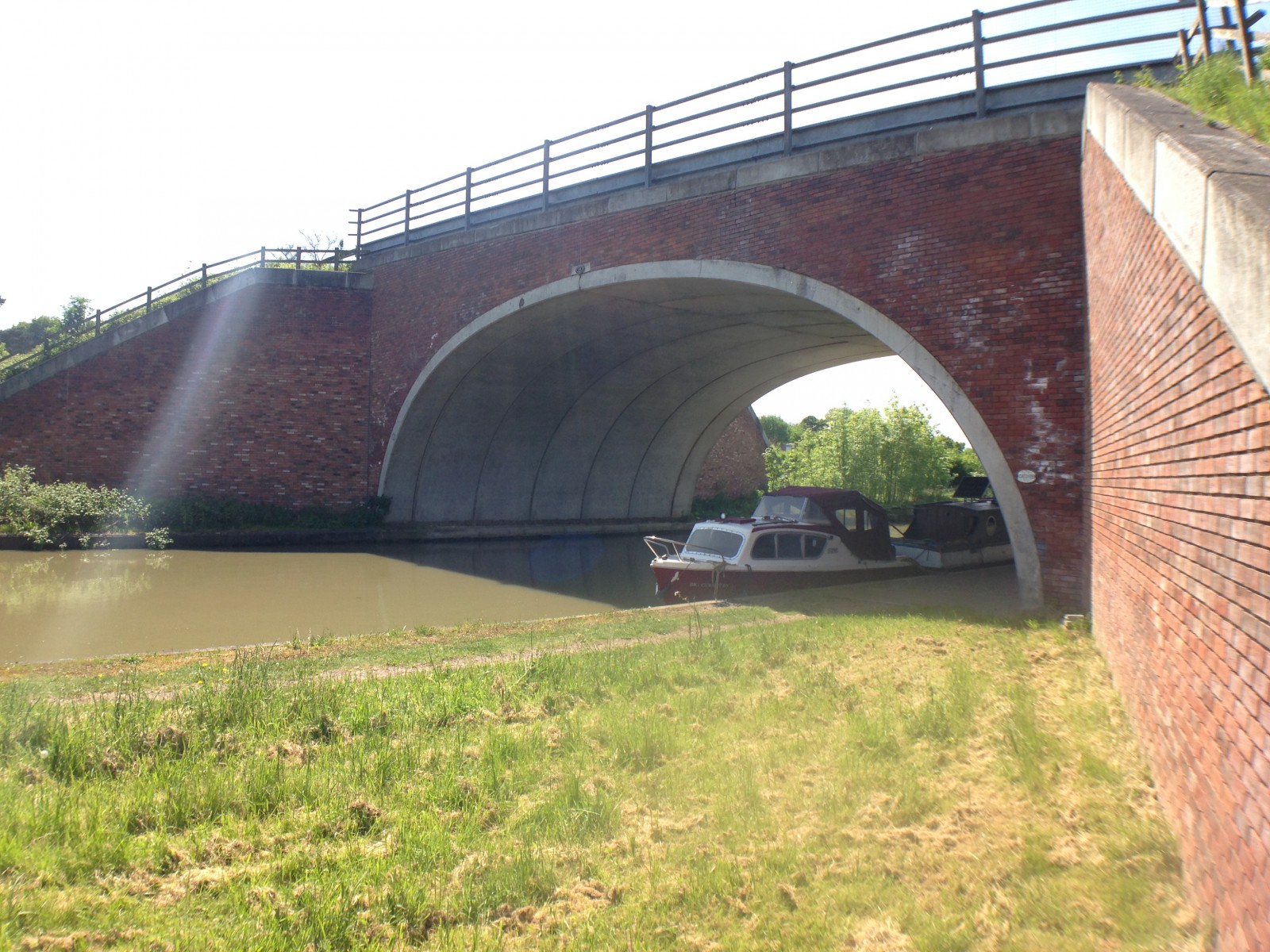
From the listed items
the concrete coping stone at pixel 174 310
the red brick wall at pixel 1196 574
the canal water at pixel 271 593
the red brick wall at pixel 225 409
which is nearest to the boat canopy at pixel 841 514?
the canal water at pixel 271 593

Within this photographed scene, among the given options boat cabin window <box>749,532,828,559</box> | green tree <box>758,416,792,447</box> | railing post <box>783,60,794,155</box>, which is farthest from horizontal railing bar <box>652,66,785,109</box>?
green tree <box>758,416,792,447</box>

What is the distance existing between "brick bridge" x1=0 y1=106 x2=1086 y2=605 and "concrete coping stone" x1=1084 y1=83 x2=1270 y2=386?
523 cm

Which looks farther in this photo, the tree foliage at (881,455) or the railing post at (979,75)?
the tree foliage at (881,455)

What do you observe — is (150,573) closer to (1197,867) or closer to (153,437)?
(153,437)

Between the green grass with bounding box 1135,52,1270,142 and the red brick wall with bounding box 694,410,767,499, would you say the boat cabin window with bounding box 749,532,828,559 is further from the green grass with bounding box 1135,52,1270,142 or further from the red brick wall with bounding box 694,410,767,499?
the red brick wall with bounding box 694,410,767,499

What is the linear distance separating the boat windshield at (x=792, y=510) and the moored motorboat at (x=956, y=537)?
2.52 meters

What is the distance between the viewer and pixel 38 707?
5.48 metres

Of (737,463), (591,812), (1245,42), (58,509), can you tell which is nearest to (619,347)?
(58,509)

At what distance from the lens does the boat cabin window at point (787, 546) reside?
12943 millimetres

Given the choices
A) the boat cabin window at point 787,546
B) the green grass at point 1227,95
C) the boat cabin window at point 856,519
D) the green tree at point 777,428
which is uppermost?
the green tree at point 777,428

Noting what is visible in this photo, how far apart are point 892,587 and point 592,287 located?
7010 mm

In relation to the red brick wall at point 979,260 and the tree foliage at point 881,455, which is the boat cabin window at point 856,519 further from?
the tree foliage at point 881,455

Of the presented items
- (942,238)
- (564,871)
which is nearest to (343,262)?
(942,238)

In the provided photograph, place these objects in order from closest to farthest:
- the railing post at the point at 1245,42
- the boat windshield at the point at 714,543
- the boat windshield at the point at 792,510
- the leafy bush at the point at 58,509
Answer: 1. the railing post at the point at 1245,42
2. the boat windshield at the point at 714,543
3. the boat windshield at the point at 792,510
4. the leafy bush at the point at 58,509
